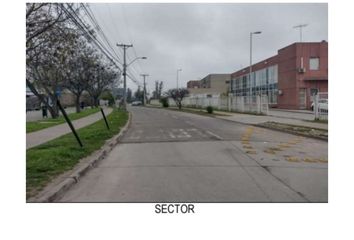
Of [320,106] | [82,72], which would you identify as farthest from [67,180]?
[82,72]

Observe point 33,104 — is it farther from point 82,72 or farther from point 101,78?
point 82,72

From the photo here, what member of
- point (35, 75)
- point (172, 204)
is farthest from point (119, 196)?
point (35, 75)

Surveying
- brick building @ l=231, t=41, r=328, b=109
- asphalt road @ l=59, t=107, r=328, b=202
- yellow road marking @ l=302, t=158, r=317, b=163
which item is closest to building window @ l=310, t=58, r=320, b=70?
brick building @ l=231, t=41, r=328, b=109

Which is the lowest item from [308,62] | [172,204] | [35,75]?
[172,204]

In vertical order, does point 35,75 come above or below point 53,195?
above

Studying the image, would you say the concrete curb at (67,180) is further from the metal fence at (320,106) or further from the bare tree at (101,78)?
the bare tree at (101,78)

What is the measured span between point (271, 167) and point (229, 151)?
2529 millimetres

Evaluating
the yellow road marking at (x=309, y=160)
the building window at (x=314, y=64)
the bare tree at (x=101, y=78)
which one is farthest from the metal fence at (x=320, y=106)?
the bare tree at (x=101, y=78)

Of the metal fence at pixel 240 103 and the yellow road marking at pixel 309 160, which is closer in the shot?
the yellow road marking at pixel 309 160

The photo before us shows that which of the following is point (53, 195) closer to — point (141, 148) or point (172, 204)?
point (172, 204)

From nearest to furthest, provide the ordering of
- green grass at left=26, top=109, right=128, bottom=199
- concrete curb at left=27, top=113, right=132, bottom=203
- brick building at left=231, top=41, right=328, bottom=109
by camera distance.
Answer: concrete curb at left=27, top=113, right=132, bottom=203 < green grass at left=26, top=109, right=128, bottom=199 < brick building at left=231, top=41, right=328, bottom=109

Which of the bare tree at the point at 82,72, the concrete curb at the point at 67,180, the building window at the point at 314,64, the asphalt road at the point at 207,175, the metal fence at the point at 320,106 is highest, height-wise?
the building window at the point at 314,64

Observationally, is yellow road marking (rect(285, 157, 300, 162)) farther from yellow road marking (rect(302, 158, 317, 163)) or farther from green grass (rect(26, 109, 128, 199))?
green grass (rect(26, 109, 128, 199))

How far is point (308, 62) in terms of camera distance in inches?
1836
